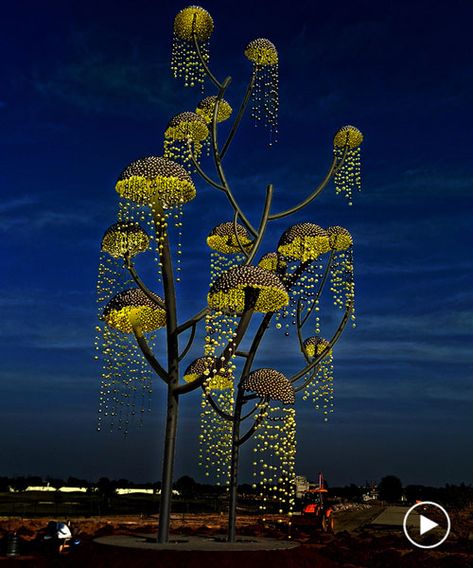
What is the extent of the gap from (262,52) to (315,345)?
6.73 metres

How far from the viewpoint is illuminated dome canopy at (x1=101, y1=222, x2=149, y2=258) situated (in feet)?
44.2

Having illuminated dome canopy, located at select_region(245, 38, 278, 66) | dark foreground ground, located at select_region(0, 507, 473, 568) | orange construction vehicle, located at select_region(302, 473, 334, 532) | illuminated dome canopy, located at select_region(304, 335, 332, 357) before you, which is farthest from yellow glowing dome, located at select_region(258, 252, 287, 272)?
orange construction vehicle, located at select_region(302, 473, 334, 532)

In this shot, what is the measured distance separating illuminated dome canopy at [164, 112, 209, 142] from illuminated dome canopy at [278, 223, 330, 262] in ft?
9.47

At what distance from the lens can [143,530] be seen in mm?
16750

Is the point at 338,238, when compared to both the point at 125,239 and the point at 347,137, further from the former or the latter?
the point at 125,239

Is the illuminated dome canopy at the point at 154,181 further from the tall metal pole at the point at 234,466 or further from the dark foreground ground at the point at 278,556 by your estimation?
the dark foreground ground at the point at 278,556

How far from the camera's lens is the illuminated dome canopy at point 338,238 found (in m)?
15.6

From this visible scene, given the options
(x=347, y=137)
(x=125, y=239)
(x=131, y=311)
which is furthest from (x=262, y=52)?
(x=131, y=311)

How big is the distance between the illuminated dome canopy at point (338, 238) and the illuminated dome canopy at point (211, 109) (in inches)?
139

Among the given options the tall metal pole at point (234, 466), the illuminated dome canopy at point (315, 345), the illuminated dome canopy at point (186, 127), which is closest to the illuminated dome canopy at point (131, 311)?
the tall metal pole at point (234, 466)

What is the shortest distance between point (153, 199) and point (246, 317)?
9.31 feet

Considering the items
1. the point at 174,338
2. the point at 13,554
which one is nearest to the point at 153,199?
the point at 174,338

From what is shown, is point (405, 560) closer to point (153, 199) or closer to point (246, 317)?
point (246, 317)

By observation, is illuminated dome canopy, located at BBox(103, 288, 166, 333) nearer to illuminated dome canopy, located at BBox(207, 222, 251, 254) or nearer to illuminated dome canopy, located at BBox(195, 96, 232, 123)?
illuminated dome canopy, located at BBox(207, 222, 251, 254)
